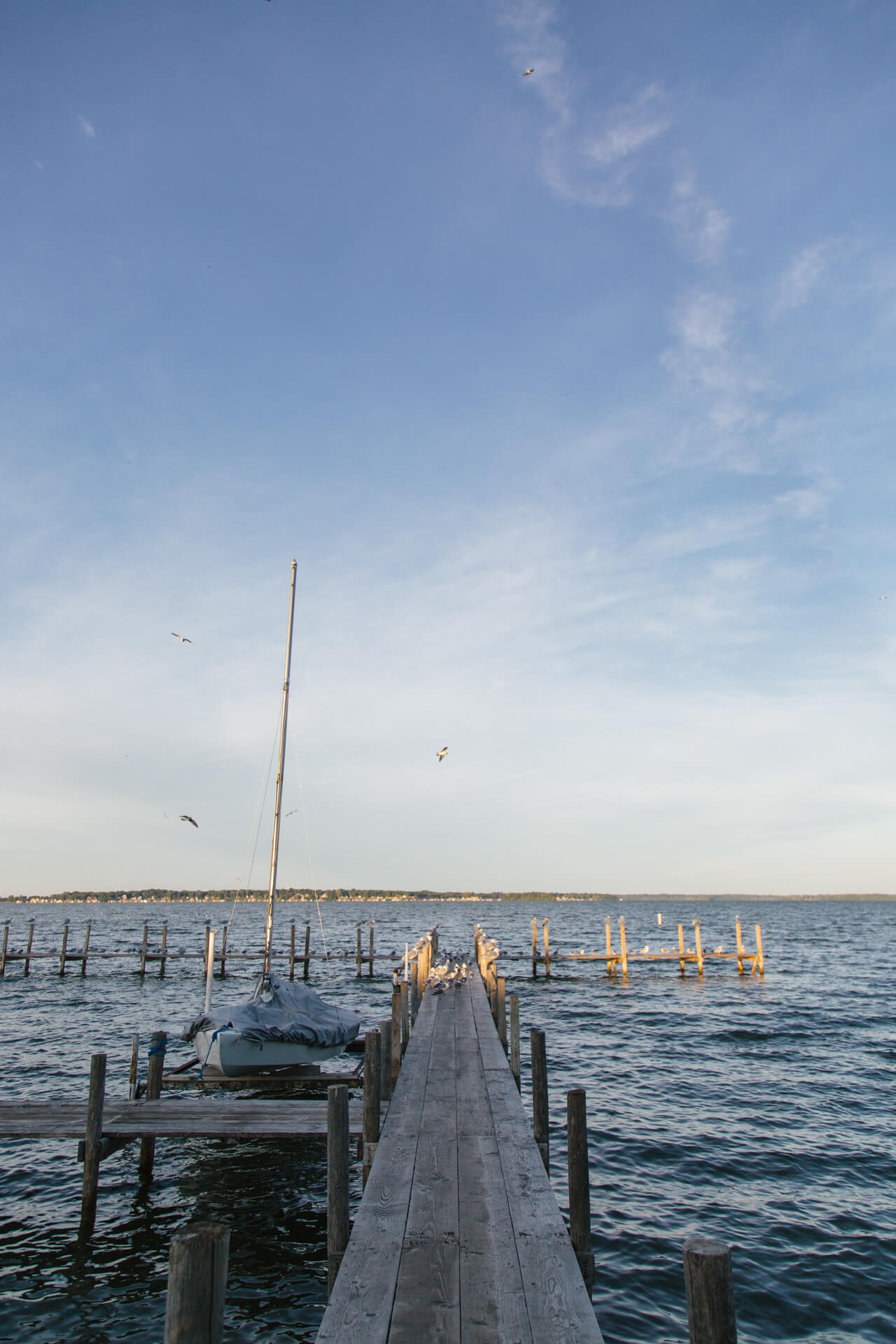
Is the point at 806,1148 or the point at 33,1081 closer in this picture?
the point at 806,1148

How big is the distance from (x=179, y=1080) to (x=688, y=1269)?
13854 millimetres

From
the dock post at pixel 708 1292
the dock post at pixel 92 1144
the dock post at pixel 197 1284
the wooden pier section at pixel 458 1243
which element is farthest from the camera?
the dock post at pixel 92 1144

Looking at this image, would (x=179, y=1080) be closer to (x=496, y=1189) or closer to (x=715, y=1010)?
(x=496, y=1189)

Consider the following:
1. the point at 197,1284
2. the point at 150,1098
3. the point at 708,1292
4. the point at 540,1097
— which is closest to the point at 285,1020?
the point at 150,1098

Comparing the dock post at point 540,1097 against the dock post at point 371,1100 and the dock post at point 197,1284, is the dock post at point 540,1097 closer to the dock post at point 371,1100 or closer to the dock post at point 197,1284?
the dock post at point 371,1100

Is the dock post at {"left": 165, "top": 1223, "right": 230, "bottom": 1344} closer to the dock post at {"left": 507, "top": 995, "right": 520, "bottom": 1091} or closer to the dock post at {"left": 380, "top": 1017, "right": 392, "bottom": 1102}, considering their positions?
the dock post at {"left": 380, "top": 1017, "right": 392, "bottom": 1102}

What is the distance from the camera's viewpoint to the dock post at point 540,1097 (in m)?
9.84

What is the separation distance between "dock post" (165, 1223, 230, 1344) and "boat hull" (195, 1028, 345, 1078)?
13312 millimetres

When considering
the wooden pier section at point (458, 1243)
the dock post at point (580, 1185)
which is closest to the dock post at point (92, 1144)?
the wooden pier section at point (458, 1243)

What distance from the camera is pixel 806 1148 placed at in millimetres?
14812

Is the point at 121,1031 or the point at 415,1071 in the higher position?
the point at 415,1071

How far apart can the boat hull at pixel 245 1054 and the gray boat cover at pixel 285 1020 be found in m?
0.11

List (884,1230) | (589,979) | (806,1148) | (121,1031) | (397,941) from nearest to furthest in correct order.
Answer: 1. (884,1230)
2. (806,1148)
3. (121,1031)
4. (589,979)
5. (397,941)

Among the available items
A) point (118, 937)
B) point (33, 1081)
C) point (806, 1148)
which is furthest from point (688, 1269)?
point (118, 937)
